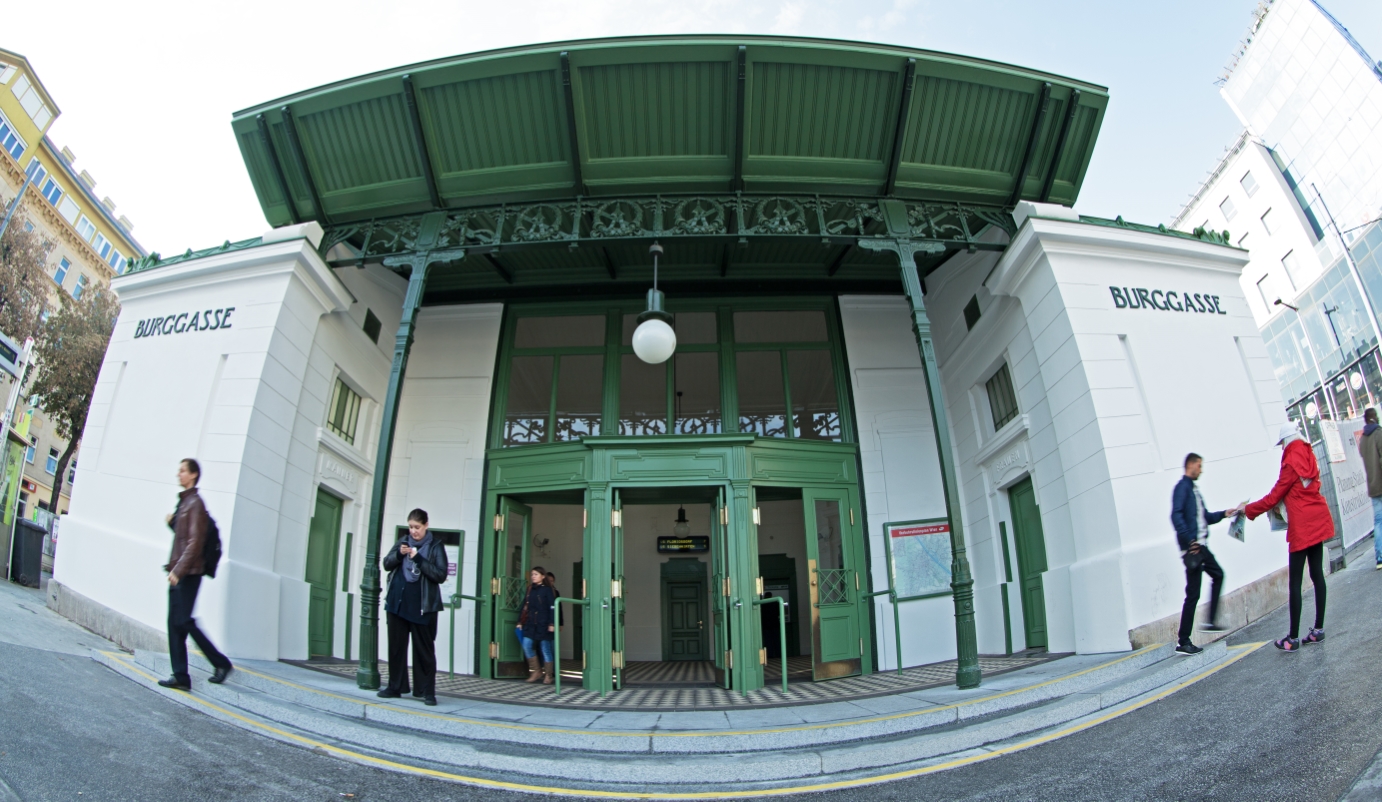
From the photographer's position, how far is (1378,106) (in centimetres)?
2936

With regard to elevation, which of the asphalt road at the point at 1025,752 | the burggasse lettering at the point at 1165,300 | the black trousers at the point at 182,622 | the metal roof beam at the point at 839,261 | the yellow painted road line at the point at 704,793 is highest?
the metal roof beam at the point at 839,261

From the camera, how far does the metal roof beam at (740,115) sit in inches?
312

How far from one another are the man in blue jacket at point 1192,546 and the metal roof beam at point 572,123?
23.8 feet

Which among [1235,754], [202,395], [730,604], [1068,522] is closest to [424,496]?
[202,395]

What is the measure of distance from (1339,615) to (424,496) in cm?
1056

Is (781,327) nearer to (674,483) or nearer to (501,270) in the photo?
(674,483)

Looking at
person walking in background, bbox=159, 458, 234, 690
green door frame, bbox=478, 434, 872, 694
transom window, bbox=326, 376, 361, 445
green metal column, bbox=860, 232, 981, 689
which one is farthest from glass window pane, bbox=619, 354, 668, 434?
person walking in background, bbox=159, 458, 234, 690

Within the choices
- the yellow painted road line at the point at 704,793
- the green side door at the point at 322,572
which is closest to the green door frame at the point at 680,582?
the green side door at the point at 322,572

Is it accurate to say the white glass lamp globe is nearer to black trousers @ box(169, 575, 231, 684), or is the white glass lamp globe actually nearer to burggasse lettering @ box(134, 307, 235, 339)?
black trousers @ box(169, 575, 231, 684)

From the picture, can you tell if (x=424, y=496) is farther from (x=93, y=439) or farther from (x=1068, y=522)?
(x=1068, y=522)

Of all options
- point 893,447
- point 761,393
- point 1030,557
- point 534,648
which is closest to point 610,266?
point 761,393

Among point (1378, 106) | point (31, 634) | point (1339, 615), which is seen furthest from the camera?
point (1378, 106)

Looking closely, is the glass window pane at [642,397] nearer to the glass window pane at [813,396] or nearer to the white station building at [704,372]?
the white station building at [704,372]

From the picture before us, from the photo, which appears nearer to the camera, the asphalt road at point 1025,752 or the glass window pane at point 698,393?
the asphalt road at point 1025,752
